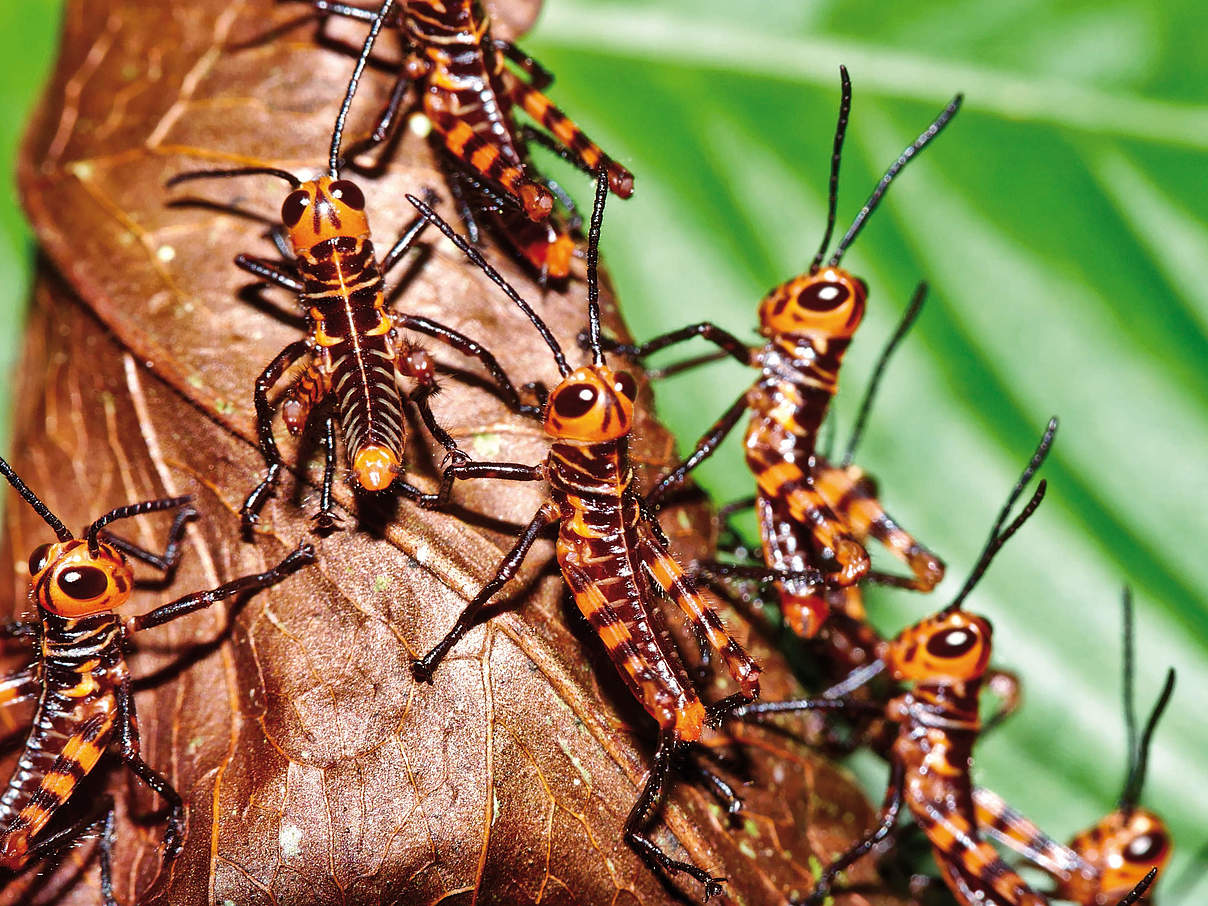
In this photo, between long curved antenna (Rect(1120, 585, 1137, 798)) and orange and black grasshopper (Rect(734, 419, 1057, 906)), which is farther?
long curved antenna (Rect(1120, 585, 1137, 798))

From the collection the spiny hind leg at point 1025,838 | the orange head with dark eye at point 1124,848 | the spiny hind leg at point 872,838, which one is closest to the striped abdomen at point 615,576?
the spiny hind leg at point 872,838

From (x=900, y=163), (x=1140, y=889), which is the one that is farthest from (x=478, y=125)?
(x=1140, y=889)

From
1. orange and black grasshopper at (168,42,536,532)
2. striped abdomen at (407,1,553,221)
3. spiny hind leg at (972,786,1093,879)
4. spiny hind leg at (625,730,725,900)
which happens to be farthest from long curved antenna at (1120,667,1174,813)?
striped abdomen at (407,1,553,221)

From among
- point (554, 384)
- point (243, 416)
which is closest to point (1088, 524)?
point (554, 384)

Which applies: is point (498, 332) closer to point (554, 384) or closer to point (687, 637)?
point (554, 384)

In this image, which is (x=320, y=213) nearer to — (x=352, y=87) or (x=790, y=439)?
(x=352, y=87)

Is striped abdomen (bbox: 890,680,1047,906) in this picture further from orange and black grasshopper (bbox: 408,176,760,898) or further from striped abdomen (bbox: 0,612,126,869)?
striped abdomen (bbox: 0,612,126,869)
